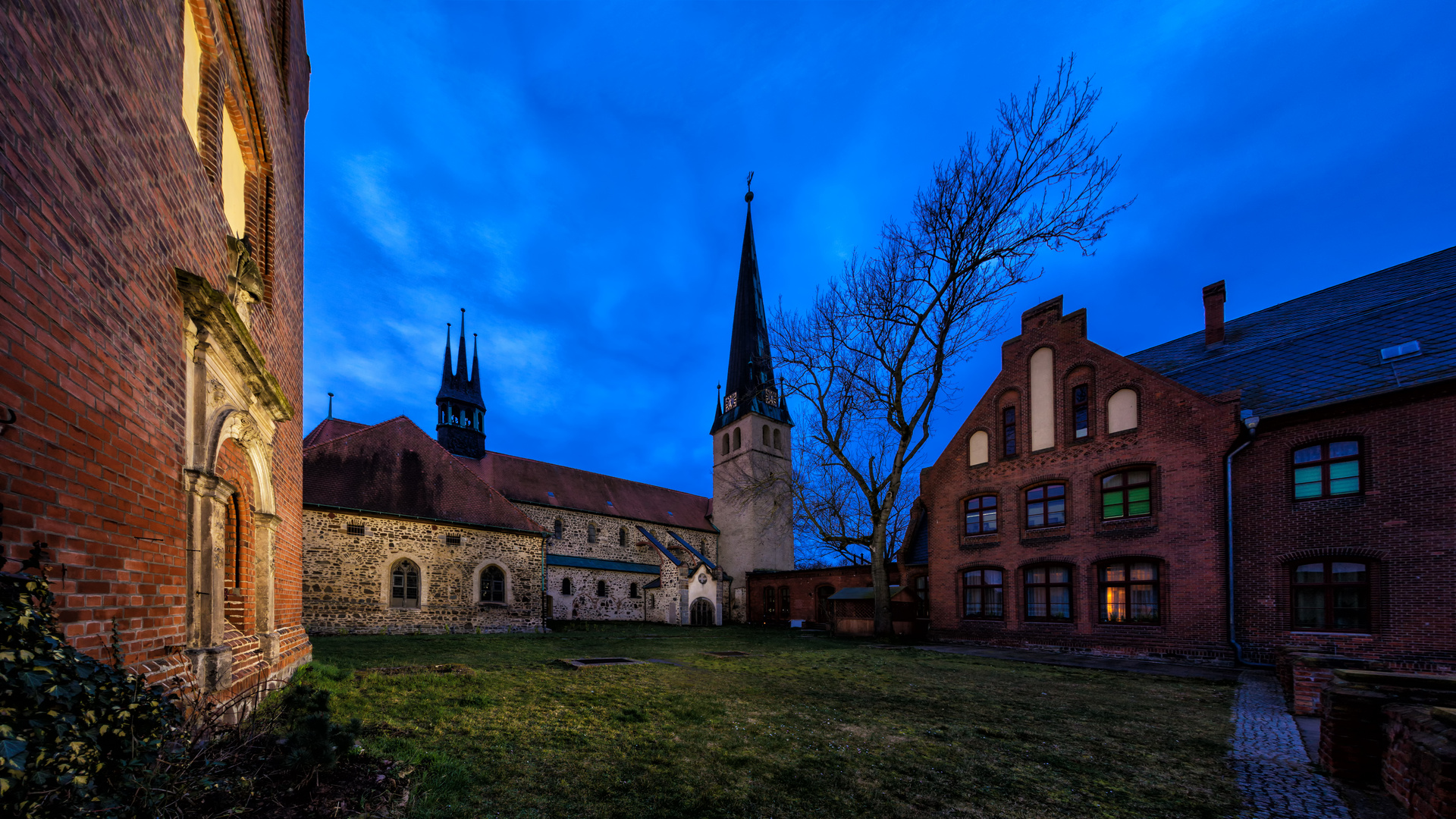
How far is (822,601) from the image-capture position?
2647 cm

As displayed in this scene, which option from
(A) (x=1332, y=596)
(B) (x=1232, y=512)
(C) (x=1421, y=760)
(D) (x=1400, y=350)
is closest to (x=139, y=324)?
(C) (x=1421, y=760)

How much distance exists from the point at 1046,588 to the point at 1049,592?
5.2 inches

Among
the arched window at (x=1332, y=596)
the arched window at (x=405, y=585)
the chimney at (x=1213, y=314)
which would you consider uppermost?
the chimney at (x=1213, y=314)

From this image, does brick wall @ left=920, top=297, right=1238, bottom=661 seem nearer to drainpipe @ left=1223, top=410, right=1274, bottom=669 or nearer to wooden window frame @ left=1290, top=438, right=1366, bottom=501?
drainpipe @ left=1223, top=410, right=1274, bottom=669

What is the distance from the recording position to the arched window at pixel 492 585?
22.1m

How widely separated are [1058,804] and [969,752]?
1.26 m

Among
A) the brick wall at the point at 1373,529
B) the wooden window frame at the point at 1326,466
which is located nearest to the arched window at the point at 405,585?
the brick wall at the point at 1373,529

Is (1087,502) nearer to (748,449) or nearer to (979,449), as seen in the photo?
(979,449)

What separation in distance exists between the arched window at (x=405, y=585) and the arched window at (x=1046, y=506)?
20.4 m

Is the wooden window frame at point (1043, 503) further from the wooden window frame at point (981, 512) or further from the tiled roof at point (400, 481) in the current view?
the tiled roof at point (400, 481)

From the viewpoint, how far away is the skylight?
12273mm

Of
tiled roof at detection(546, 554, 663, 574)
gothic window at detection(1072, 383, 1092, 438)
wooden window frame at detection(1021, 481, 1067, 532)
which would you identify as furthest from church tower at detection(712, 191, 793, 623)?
gothic window at detection(1072, 383, 1092, 438)

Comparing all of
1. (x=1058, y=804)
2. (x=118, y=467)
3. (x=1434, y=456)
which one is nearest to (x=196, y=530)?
(x=118, y=467)

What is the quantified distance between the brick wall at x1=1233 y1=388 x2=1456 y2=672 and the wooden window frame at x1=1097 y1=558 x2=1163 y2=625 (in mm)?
1661
